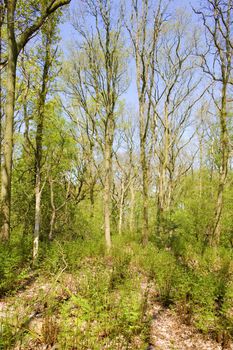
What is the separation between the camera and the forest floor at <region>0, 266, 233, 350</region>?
11.0ft

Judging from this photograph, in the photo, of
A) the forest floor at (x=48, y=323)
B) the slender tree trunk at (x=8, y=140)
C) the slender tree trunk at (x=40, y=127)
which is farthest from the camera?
the slender tree trunk at (x=40, y=127)

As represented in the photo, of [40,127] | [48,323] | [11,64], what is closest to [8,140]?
[40,127]

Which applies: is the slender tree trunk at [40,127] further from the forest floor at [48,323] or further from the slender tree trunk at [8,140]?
the forest floor at [48,323]

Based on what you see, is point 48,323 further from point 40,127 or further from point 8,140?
point 40,127

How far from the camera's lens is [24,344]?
10.2ft

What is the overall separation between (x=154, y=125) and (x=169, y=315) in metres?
13.6

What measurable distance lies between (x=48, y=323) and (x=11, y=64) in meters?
6.24

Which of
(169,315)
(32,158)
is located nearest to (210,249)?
(169,315)

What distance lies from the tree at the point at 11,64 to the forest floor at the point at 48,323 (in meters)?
2.02

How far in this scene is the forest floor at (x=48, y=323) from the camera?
3.34m

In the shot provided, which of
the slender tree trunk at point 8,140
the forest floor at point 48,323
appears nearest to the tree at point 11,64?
the slender tree trunk at point 8,140

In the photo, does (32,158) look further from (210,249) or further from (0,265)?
(210,249)

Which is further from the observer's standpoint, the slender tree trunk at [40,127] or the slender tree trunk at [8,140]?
the slender tree trunk at [40,127]

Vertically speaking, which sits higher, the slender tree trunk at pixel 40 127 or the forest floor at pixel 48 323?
the slender tree trunk at pixel 40 127
